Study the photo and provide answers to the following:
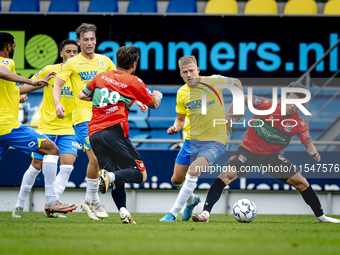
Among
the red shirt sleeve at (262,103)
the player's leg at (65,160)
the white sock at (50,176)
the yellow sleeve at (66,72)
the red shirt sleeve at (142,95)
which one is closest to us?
the red shirt sleeve at (142,95)

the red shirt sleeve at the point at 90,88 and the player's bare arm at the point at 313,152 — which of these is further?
the player's bare arm at the point at 313,152

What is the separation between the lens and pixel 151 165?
8.36 metres

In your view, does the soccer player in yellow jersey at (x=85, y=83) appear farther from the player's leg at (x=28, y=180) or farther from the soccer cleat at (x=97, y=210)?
the player's leg at (x=28, y=180)

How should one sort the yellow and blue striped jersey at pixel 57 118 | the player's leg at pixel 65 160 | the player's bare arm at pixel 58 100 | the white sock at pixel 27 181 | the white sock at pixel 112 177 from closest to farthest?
the white sock at pixel 112 177 < the player's bare arm at pixel 58 100 < the white sock at pixel 27 181 < the player's leg at pixel 65 160 < the yellow and blue striped jersey at pixel 57 118

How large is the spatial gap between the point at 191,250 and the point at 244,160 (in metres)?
2.97

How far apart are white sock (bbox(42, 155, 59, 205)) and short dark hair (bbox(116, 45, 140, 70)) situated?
1.47m

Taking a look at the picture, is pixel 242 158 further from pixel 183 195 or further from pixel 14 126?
pixel 14 126

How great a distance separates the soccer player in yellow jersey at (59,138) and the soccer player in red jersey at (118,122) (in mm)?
1496

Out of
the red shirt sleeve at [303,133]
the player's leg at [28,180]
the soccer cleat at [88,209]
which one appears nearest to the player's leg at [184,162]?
the soccer cleat at [88,209]

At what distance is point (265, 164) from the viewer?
584 cm

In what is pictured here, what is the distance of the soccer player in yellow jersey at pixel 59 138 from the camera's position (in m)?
6.10

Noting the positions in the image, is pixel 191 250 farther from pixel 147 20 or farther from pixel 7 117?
pixel 147 20

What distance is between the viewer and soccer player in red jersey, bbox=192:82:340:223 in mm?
5629

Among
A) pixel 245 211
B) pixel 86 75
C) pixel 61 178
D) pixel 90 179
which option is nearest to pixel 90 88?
pixel 86 75
